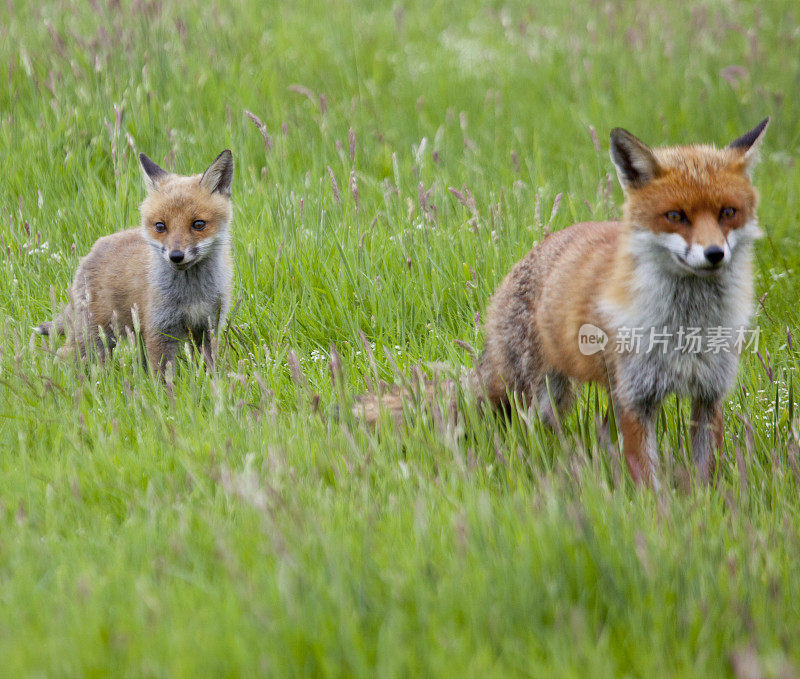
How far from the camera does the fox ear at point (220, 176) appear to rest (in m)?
6.26

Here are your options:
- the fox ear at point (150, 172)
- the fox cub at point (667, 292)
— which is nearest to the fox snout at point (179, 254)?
the fox ear at point (150, 172)

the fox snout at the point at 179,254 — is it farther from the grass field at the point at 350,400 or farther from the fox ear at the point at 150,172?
the fox ear at the point at 150,172

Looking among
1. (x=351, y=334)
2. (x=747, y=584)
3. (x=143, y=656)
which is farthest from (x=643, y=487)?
(x=351, y=334)

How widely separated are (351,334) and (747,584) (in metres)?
3.31

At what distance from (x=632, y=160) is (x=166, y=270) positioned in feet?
11.9

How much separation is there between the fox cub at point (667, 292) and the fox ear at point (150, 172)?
11.1ft

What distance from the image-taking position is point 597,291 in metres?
4.46

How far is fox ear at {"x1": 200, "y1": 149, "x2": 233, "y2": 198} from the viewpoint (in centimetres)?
626

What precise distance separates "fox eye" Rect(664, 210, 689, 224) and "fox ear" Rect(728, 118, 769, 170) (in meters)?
0.54

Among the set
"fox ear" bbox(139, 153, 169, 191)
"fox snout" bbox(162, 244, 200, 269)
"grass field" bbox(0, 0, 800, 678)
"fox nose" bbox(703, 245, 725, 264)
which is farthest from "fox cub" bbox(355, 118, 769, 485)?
"fox ear" bbox(139, 153, 169, 191)

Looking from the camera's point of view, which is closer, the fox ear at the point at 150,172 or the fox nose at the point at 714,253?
the fox nose at the point at 714,253

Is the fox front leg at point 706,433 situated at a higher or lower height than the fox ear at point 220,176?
lower

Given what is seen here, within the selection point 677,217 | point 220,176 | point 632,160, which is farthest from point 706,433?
point 220,176

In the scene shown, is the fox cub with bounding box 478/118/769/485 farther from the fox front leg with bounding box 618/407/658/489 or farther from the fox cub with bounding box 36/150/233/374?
the fox cub with bounding box 36/150/233/374
